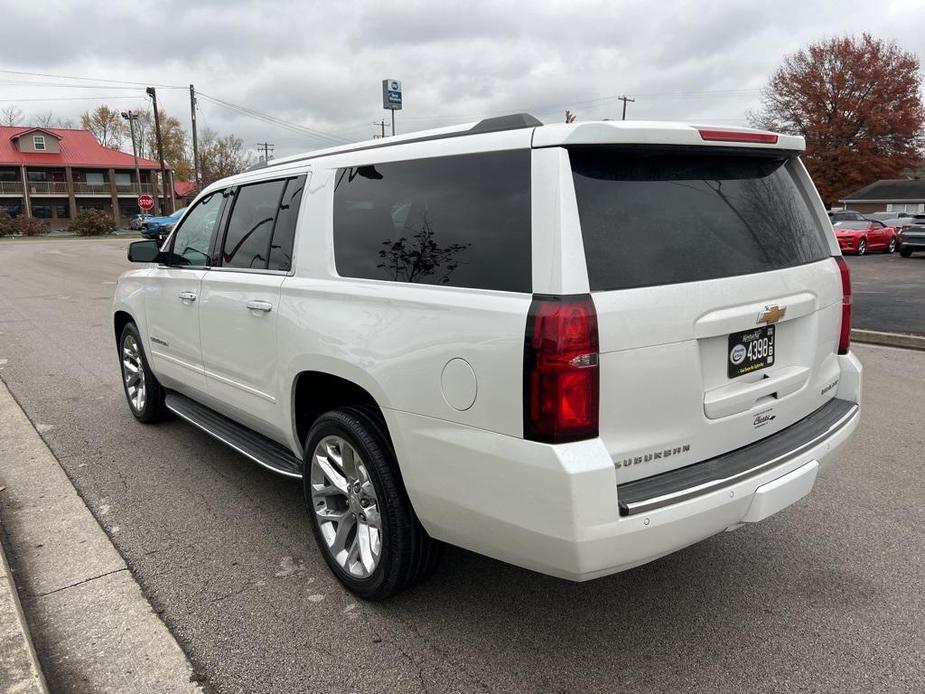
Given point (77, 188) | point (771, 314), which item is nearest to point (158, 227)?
point (77, 188)

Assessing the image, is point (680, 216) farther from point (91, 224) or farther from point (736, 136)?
point (91, 224)

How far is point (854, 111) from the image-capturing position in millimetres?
56969

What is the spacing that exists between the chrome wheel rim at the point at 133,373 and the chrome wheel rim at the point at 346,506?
2812mm

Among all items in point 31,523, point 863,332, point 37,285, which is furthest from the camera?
point 37,285

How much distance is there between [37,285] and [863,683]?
60.1ft

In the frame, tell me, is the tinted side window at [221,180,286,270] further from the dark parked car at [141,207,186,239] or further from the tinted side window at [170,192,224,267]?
the dark parked car at [141,207,186,239]

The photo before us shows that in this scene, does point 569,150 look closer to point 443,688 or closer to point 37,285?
point 443,688

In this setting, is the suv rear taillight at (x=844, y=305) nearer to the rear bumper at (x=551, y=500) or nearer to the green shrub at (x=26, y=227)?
the rear bumper at (x=551, y=500)

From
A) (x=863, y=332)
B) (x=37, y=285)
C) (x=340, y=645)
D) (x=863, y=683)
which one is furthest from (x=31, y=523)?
(x=37, y=285)

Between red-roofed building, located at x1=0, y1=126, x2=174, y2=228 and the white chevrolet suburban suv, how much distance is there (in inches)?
2597

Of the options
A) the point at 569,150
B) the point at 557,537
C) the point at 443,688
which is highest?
the point at 569,150

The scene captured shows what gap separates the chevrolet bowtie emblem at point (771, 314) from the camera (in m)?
2.71

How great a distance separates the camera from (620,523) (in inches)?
90.2

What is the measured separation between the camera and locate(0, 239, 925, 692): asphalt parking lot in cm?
265
